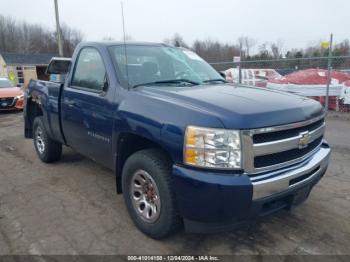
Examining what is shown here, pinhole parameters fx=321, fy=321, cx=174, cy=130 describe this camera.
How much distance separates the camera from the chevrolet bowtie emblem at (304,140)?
2.82m

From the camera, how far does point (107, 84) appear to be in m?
3.48

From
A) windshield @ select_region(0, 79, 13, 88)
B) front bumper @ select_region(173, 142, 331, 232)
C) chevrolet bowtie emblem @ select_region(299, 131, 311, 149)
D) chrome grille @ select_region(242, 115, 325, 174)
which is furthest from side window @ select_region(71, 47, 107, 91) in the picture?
windshield @ select_region(0, 79, 13, 88)

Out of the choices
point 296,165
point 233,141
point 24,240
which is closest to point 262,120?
point 233,141

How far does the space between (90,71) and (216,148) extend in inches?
87.3

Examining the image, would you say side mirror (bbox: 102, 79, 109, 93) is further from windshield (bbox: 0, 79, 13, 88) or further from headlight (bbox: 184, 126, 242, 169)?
windshield (bbox: 0, 79, 13, 88)

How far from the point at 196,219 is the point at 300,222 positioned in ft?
4.79

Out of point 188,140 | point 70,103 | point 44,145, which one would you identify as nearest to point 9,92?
point 44,145

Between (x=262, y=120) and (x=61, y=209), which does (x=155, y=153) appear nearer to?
(x=262, y=120)

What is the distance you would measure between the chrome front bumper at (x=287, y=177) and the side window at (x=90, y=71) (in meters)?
2.01

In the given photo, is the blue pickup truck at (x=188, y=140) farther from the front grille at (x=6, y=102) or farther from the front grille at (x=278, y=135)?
the front grille at (x=6, y=102)

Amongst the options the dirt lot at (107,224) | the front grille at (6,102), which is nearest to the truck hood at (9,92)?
the front grille at (6,102)

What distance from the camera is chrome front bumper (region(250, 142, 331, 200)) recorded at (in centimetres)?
248

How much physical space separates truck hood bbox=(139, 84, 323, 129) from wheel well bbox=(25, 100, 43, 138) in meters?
3.27

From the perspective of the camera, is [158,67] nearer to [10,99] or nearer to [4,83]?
[10,99]
